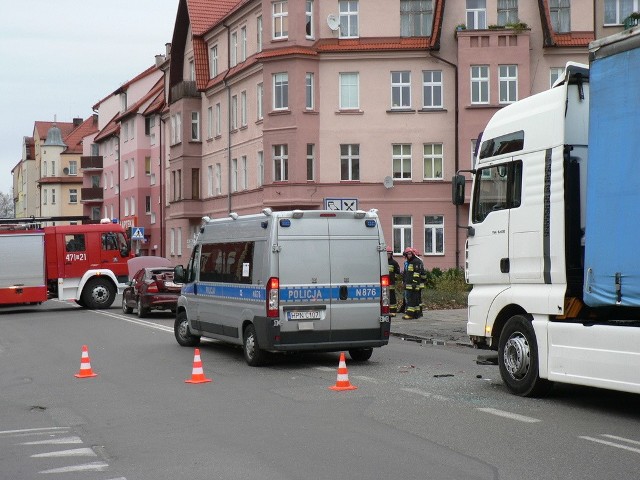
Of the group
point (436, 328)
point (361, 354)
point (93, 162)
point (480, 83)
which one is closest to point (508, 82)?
point (480, 83)

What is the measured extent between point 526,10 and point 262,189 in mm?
13791

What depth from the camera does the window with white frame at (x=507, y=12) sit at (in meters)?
42.8

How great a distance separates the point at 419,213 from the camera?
4362cm

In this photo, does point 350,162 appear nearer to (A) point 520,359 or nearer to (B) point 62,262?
(B) point 62,262

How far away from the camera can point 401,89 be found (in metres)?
44.3

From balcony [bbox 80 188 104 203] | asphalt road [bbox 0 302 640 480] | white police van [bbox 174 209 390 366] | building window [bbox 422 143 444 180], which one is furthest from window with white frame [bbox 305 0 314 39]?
balcony [bbox 80 188 104 203]

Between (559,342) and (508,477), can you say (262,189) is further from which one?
(508,477)

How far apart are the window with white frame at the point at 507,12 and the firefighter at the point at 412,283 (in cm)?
1985

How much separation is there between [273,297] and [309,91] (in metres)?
30.8

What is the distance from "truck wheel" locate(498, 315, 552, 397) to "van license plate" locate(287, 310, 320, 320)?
372 cm

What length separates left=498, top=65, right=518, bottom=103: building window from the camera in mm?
42281

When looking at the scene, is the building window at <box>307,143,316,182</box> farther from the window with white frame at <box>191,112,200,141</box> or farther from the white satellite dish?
the window with white frame at <box>191,112,200,141</box>

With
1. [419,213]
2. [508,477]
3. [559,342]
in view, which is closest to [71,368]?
[559,342]

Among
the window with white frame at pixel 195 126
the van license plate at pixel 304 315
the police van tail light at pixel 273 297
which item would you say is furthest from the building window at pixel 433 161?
the police van tail light at pixel 273 297
